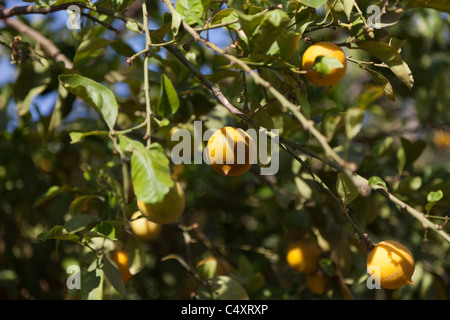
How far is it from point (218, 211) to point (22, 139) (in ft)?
2.23

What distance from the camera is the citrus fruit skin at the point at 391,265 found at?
0.71 metres

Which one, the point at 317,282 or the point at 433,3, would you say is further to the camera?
the point at 317,282

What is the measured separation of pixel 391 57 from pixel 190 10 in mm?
332

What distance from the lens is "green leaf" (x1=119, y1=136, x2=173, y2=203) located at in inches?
22.6

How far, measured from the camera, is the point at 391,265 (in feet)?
2.33

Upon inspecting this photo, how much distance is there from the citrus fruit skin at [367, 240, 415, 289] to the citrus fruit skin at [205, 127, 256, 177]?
0.82 feet

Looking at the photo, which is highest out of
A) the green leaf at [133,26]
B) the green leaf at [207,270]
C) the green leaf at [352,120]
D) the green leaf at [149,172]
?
the green leaf at [133,26]

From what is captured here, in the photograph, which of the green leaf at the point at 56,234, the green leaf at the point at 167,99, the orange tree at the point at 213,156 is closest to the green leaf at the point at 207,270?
the orange tree at the point at 213,156

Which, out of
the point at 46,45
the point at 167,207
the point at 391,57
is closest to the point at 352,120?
the point at 391,57

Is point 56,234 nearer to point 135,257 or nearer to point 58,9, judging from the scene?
point 135,257

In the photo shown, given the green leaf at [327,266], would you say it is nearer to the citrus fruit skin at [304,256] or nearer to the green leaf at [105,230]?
the citrus fruit skin at [304,256]

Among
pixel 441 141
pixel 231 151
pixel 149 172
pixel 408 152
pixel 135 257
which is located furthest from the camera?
pixel 441 141

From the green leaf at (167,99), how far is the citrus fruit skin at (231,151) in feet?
0.28
